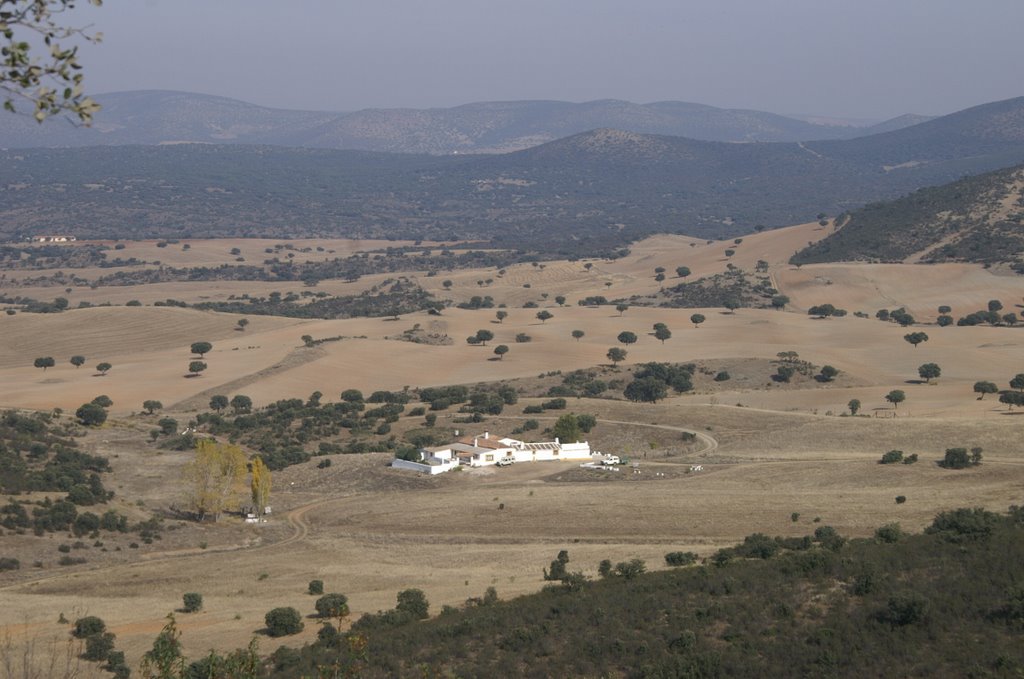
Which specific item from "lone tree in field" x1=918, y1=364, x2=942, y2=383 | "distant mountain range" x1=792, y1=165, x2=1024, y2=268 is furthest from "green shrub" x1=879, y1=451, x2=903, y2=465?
"distant mountain range" x1=792, y1=165, x2=1024, y2=268

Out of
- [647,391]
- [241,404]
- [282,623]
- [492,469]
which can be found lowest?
[492,469]

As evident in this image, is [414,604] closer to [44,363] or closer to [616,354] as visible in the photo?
[616,354]

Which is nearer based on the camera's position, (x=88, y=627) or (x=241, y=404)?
(x=88, y=627)

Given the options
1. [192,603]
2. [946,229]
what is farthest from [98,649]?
[946,229]

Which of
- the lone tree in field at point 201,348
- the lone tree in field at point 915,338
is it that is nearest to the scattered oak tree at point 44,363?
the lone tree in field at point 201,348

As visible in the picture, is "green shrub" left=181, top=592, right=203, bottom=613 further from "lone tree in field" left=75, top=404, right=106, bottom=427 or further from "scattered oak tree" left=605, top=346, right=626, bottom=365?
"scattered oak tree" left=605, top=346, right=626, bottom=365

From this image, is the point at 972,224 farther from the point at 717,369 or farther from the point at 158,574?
the point at 158,574

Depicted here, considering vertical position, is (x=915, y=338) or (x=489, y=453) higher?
(x=915, y=338)
